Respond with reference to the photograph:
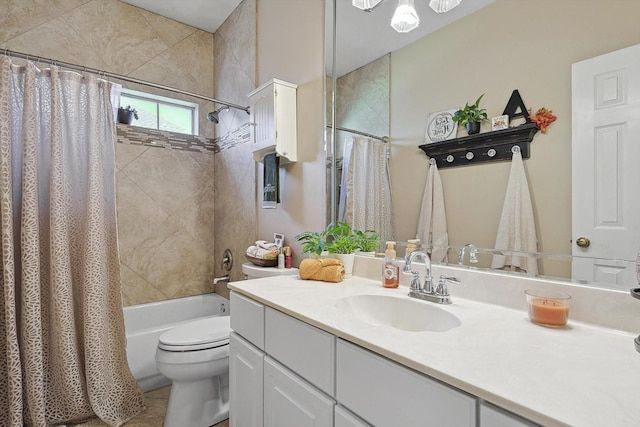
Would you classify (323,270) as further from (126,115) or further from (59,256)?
(126,115)

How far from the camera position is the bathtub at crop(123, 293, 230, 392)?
6.73 feet

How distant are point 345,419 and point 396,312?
1.35 ft

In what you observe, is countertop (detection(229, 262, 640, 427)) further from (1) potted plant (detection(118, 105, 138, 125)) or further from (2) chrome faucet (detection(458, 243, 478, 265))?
(1) potted plant (detection(118, 105, 138, 125))

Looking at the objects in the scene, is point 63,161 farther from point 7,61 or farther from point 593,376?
point 593,376

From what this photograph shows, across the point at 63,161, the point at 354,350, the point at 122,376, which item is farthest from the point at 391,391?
the point at 63,161

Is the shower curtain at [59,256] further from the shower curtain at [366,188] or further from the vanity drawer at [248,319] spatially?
the shower curtain at [366,188]

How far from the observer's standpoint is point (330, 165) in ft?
5.69

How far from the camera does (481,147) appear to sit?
3.66ft

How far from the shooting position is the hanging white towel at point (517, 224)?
1.00 meters

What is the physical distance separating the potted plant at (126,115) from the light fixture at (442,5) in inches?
86.9

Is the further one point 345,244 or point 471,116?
point 345,244

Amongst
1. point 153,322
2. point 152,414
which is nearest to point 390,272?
point 152,414

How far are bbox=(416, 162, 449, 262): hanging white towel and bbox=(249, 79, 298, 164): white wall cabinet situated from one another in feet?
3.00

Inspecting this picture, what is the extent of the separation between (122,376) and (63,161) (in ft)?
4.00
